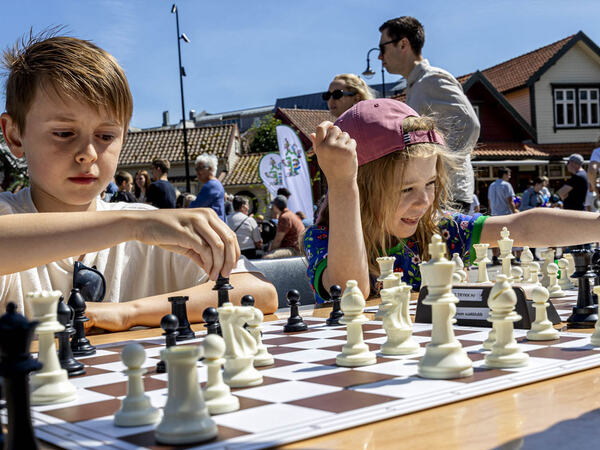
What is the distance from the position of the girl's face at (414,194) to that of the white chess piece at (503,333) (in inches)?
47.7

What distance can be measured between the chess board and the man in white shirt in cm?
732

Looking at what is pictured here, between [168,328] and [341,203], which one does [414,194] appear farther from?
[168,328]

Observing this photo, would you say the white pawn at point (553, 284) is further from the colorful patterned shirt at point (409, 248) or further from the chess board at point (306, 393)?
the chess board at point (306, 393)

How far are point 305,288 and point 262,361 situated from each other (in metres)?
1.97

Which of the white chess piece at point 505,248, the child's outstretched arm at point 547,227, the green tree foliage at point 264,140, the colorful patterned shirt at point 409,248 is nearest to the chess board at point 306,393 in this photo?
the white chess piece at point 505,248

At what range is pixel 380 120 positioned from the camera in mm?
2596

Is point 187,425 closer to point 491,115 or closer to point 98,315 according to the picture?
point 98,315

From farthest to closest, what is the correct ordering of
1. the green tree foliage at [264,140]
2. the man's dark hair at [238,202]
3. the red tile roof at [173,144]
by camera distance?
Answer: the green tree foliage at [264,140] < the red tile roof at [173,144] < the man's dark hair at [238,202]

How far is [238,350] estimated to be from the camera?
4.02ft

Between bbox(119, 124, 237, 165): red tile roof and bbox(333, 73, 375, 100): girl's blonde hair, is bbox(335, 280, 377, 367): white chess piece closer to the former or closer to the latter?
bbox(333, 73, 375, 100): girl's blonde hair

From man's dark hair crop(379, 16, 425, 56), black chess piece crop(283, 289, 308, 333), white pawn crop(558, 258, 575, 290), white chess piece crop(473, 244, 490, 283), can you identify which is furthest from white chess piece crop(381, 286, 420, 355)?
man's dark hair crop(379, 16, 425, 56)

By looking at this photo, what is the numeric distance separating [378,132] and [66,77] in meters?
1.22

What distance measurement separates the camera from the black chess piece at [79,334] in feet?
5.41

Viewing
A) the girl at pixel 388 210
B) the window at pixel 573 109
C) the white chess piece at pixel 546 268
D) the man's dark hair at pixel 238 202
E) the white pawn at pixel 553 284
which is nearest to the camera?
the girl at pixel 388 210
